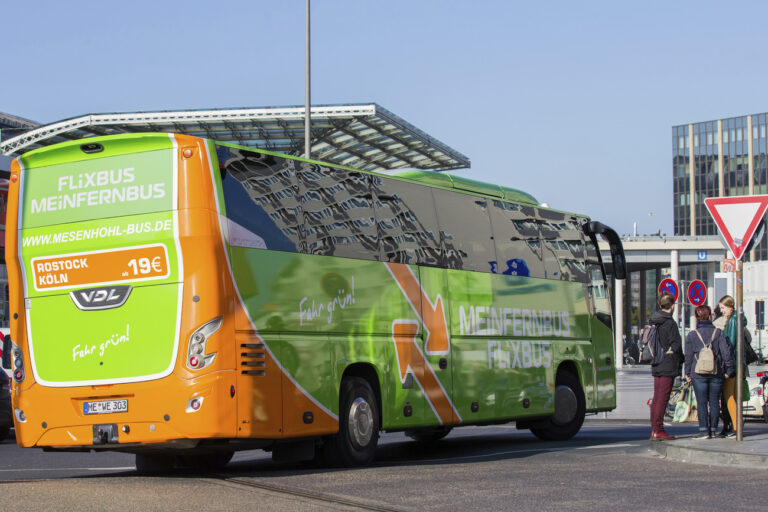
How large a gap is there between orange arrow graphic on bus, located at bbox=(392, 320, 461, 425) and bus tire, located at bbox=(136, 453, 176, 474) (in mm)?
2812

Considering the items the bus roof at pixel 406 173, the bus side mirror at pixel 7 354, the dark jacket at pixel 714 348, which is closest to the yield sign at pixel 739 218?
the dark jacket at pixel 714 348

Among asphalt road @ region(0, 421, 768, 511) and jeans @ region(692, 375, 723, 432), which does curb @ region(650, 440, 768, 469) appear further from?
jeans @ region(692, 375, 723, 432)

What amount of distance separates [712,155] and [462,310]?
126m

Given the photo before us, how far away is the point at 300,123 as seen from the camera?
143 feet

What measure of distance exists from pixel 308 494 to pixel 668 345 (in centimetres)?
662

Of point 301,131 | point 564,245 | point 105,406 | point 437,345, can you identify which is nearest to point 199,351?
point 105,406

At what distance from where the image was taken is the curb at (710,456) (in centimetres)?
1195

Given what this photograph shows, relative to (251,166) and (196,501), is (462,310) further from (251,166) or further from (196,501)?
(196,501)

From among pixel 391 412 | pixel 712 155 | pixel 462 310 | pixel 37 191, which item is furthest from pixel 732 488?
pixel 712 155

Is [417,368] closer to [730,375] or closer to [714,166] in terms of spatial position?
[730,375]

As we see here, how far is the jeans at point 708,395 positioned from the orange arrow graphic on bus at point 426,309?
3304 millimetres

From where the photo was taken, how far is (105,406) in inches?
444

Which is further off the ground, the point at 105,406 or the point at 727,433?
the point at 105,406

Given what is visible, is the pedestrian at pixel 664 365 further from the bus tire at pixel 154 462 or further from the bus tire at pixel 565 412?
the bus tire at pixel 154 462
